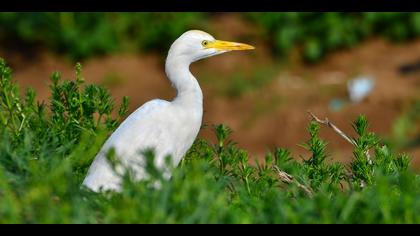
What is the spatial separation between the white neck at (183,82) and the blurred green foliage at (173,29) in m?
7.94

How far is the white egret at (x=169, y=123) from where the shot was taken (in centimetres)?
479

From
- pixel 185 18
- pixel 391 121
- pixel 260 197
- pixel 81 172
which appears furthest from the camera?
pixel 185 18

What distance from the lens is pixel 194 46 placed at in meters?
5.42

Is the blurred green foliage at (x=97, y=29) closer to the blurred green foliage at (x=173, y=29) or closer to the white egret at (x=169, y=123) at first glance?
the blurred green foliage at (x=173, y=29)

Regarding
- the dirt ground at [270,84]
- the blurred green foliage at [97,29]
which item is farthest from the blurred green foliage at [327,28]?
the blurred green foliage at [97,29]

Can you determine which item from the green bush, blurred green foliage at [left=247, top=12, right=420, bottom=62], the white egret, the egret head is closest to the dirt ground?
blurred green foliage at [left=247, top=12, right=420, bottom=62]

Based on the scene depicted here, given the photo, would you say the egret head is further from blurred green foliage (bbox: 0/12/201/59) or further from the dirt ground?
blurred green foliage (bbox: 0/12/201/59)

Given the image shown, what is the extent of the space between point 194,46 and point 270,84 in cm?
750

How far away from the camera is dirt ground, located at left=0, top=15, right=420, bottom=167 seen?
11.6 meters

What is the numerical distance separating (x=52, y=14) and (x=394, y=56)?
4292 millimetres

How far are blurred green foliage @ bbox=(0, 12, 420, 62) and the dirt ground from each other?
0.47ft

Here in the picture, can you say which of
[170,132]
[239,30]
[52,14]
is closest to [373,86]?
[239,30]

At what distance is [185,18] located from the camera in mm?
13320
